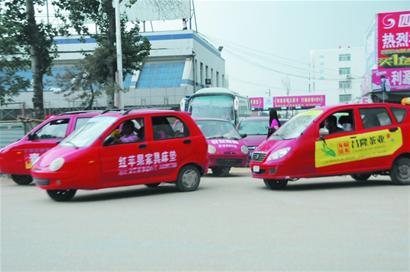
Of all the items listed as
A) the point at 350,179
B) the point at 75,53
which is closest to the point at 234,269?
the point at 350,179

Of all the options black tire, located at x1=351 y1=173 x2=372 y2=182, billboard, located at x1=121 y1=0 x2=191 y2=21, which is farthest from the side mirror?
billboard, located at x1=121 y1=0 x2=191 y2=21

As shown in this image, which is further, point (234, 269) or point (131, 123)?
point (131, 123)

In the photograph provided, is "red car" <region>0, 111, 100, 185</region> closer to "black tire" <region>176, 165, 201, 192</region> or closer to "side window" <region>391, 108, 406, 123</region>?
"black tire" <region>176, 165, 201, 192</region>

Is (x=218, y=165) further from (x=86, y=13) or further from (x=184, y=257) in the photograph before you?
(x=86, y=13)

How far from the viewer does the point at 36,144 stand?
1311 cm

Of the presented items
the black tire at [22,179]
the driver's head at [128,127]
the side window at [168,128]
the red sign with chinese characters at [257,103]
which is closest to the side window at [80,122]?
the black tire at [22,179]

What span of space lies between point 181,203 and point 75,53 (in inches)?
1847

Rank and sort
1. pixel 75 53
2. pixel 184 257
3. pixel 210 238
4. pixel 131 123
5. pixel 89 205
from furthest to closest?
pixel 75 53
pixel 131 123
pixel 89 205
pixel 210 238
pixel 184 257

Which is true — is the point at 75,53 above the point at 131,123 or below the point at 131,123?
above

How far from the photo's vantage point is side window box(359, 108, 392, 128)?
11312 millimetres

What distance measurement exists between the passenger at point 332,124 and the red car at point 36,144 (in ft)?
19.4

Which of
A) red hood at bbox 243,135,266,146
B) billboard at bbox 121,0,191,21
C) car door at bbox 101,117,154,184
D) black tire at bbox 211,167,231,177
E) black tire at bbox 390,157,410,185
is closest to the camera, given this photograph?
car door at bbox 101,117,154,184

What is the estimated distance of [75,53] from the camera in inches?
2109

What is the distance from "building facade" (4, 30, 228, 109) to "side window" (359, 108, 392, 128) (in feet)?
122
